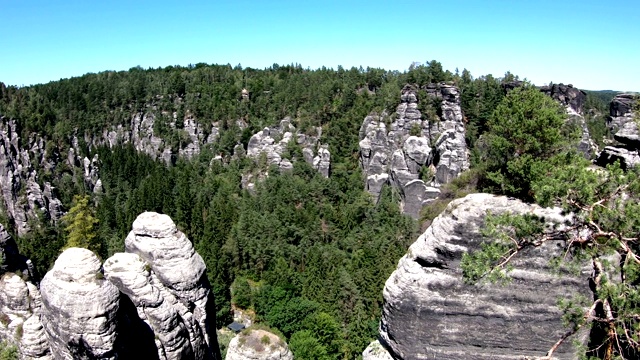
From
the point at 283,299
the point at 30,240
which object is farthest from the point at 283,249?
the point at 30,240

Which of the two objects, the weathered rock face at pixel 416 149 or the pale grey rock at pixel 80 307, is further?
the weathered rock face at pixel 416 149

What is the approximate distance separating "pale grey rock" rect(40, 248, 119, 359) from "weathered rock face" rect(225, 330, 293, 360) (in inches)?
168

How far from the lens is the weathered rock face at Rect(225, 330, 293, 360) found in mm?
16750

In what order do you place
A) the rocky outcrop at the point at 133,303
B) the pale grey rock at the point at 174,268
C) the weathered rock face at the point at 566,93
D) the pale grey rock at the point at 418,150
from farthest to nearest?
1. the pale grey rock at the point at 418,150
2. the weathered rock face at the point at 566,93
3. the pale grey rock at the point at 174,268
4. the rocky outcrop at the point at 133,303

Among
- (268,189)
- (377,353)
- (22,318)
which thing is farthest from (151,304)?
(268,189)

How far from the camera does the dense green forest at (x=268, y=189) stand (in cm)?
4406

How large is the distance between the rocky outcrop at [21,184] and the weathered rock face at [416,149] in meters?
55.0

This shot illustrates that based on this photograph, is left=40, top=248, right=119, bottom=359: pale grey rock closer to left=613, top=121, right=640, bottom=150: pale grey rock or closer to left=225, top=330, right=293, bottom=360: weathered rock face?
left=225, top=330, right=293, bottom=360: weathered rock face

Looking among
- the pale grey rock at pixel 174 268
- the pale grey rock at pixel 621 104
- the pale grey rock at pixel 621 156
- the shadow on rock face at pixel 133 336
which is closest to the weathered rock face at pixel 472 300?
the pale grey rock at pixel 621 156

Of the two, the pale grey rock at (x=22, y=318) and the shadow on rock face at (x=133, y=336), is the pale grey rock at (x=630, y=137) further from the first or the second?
the pale grey rock at (x=22, y=318)

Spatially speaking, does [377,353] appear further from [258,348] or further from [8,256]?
[8,256]

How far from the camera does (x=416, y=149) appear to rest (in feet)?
212

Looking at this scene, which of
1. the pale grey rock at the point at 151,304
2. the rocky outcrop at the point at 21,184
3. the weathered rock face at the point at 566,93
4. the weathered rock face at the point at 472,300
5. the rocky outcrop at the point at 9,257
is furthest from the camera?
the rocky outcrop at the point at 21,184

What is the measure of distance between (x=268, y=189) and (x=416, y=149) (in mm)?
25762
